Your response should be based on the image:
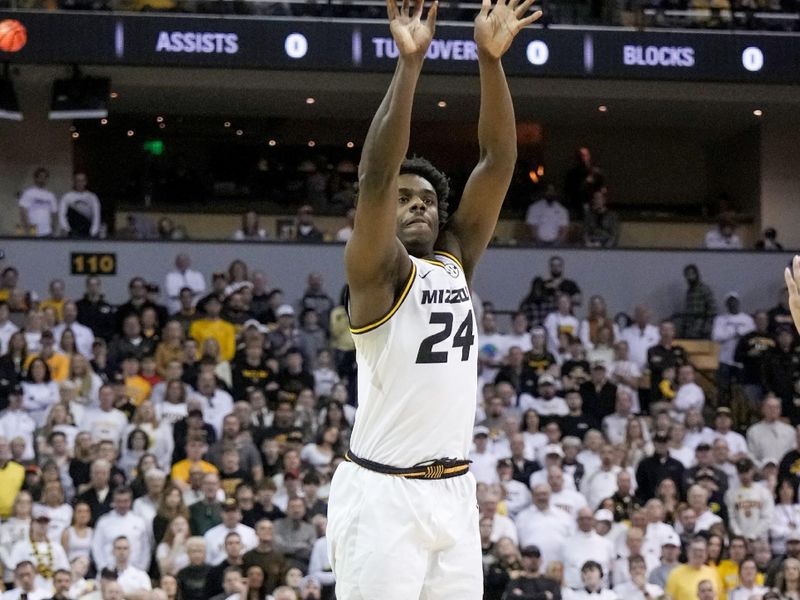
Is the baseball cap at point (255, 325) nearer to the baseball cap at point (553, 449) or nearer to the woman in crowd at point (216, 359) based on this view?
the woman in crowd at point (216, 359)

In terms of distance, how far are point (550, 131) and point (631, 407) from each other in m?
9.15

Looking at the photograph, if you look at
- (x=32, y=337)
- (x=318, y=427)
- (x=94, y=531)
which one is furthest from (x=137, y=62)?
(x=94, y=531)

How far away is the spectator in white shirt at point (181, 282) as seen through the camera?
1715cm

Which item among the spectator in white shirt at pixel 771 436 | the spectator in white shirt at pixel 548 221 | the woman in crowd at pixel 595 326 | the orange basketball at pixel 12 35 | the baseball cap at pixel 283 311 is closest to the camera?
the spectator in white shirt at pixel 771 436

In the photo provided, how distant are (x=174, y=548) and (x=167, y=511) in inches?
14.7

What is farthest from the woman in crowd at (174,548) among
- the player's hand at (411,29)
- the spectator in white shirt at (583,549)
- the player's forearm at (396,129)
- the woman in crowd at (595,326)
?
the player's hand at (411,29)

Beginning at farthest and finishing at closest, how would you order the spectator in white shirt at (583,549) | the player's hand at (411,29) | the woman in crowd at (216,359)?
1. the woman in crowd at (216,359)
2. the spectator in white shirt at (583,549)
3. the player's hand at (411,29)

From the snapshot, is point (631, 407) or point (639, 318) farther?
point (639, 318)

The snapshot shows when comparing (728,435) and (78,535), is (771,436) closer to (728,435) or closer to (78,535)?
(728,435)

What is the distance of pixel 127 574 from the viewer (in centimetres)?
1163

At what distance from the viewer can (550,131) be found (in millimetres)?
23328

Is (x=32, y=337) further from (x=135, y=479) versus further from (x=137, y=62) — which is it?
(x=137, y=62)

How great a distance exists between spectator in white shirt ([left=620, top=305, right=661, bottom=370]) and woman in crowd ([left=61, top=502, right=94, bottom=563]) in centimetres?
723

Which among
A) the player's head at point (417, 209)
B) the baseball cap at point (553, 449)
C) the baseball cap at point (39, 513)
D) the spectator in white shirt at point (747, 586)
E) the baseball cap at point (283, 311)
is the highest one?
Answer: the player's head at point (417, 209)
